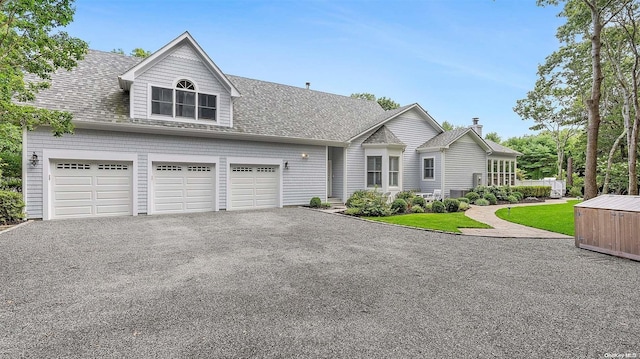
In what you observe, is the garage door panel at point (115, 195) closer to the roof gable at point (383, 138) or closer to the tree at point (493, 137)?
the roof gable at point (383, 138)

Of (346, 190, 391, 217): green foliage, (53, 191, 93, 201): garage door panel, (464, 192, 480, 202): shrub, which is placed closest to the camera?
(53, 191, 93, 201): garage door panel

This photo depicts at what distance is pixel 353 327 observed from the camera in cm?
313

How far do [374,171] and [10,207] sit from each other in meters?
14.4

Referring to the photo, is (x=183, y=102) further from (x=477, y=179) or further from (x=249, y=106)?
(x=477, y=179)

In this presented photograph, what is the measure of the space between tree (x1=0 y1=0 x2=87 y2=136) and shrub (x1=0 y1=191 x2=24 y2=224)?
87.8 inches

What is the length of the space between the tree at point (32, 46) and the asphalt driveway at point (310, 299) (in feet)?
11.0

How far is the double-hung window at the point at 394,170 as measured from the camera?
1630 cm

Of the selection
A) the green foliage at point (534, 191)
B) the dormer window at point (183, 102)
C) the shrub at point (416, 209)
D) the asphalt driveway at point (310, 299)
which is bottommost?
the asphalt driveway at point (310, 299)

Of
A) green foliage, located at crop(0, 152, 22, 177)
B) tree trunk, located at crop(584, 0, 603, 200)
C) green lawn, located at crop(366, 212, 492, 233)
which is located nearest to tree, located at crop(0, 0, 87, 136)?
green foliage, located at crop(0, 152, 22, 177)

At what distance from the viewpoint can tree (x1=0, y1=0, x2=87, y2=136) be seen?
7359 mm

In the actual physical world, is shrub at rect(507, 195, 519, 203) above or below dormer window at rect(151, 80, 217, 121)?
below

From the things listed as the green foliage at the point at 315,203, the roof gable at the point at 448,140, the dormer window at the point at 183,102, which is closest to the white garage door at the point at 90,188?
the dormer window at the point at 183,102

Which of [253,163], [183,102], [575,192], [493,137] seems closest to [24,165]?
[183,102]

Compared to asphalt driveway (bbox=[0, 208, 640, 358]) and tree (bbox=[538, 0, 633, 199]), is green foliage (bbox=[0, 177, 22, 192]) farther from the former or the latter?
tree (bbox=[538, 0, 633, 199])
